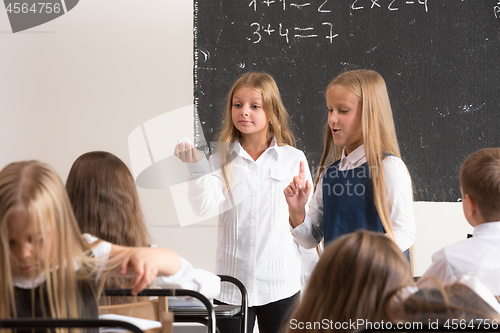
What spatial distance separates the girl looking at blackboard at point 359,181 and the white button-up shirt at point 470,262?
0.31 m

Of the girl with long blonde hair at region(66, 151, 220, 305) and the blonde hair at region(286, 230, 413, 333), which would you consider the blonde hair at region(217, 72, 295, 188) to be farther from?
the blonde hair at region(286, 230, 413, 333)

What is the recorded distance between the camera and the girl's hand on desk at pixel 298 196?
1.73m

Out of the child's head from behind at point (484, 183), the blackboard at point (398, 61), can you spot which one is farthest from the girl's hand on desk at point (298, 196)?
the blackboard at point (398, 61)

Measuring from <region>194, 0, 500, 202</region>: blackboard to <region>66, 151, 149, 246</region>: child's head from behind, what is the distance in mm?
1345

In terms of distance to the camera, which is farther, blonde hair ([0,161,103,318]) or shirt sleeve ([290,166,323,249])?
shirt sleeve ([290,166,323,249])

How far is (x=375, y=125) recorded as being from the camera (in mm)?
1711

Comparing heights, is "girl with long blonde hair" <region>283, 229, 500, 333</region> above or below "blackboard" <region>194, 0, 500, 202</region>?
below

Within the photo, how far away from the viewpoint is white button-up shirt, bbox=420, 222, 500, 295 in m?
1.24

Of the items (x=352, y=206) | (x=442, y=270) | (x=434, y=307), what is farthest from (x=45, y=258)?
(x=352, y=206)

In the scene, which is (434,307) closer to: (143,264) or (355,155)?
(143,264)

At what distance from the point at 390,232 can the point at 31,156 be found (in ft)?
7.60

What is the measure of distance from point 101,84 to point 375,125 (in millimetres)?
1868

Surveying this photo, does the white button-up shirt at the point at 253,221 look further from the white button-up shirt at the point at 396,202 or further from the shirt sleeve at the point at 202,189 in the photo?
the white button-up shirt at the point at 396,202

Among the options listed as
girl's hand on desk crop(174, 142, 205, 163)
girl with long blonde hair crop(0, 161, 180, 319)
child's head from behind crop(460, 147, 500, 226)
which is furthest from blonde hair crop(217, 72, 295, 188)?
girl with long blonde hair crop(0, 161, 180, 319)
